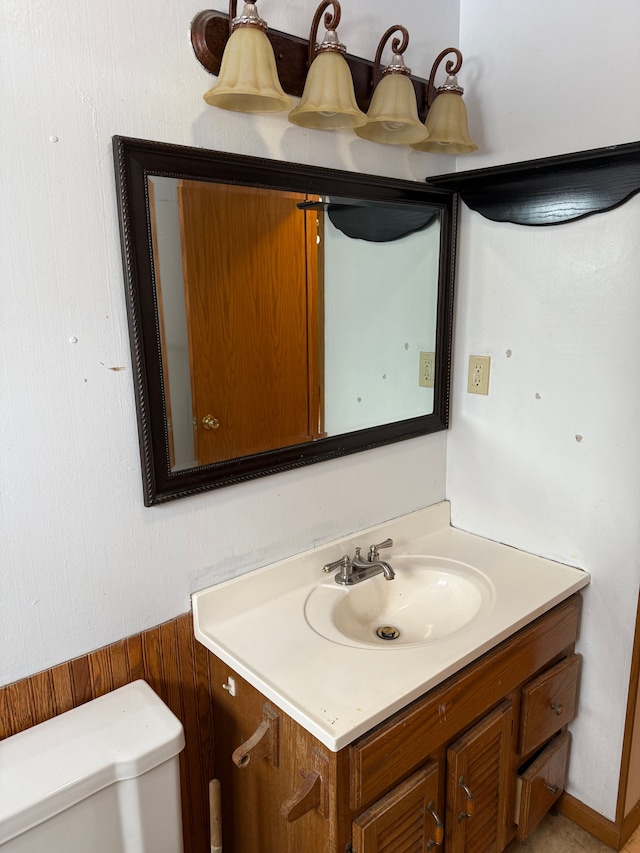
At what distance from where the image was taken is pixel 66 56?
3.18 feet

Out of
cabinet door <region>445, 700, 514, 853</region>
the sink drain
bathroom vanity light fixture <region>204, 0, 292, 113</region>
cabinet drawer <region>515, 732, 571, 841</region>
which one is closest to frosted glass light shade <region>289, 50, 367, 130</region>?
bathroom vanity light fixture <region>204, 0, 292, 113</region>

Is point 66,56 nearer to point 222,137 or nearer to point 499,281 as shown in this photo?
point 222,137

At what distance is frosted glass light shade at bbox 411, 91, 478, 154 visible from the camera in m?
1.40

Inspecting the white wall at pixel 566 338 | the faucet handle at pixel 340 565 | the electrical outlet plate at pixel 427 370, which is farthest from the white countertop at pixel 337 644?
the electrical outlet plate at pixel 427 370

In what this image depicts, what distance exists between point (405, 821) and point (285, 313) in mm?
1027

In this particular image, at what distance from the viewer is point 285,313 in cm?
136

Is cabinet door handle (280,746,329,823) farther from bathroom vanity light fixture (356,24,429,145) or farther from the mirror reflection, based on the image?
bathroom vanity light fixture (356,24,429,145)

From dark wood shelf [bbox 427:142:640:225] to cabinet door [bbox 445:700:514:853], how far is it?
1115 millimetres

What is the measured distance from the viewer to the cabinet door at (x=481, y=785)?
1237 millimetres

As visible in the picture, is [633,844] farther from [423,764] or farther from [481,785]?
[423,764]

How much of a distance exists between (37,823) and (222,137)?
1.20 meters

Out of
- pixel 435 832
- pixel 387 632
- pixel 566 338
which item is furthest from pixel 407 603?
pixel 566 338

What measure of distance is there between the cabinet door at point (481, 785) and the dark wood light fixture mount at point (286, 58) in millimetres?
1362

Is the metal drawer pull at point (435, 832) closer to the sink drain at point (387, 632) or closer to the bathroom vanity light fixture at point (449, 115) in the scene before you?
the sink drain at point (387, 632)
